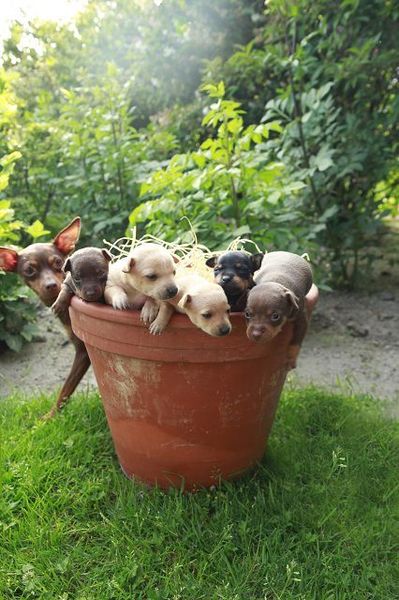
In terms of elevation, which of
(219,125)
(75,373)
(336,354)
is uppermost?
(219,125)

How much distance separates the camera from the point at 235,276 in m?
2.27

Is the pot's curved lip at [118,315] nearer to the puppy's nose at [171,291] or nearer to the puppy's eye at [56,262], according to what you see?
the puppy's nose at [171,291]

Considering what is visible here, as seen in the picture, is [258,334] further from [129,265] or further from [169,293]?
[129,265]

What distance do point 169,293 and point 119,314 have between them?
0.26 metres

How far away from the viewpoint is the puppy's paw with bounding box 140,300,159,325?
7.33ft

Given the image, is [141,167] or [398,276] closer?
[141,167]

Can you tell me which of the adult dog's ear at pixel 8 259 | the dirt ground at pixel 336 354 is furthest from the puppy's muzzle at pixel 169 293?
the dirt ground at pixel 336 354

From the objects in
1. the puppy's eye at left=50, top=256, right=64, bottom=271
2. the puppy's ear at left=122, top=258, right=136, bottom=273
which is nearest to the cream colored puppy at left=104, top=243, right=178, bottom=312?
the puppy's ear at left=122, top=258, right=136, bottom=273

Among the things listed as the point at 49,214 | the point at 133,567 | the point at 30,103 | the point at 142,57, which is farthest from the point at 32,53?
the point at 133,567

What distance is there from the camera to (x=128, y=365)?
2414mm

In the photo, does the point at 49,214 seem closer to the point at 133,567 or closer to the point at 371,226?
the point at 371,226

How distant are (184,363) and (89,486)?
2.79 feet

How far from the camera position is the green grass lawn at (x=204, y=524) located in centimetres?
219

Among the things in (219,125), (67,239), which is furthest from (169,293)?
(219,125)
